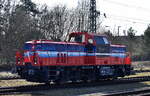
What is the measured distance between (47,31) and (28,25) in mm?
4194

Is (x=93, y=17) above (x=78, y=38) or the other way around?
above

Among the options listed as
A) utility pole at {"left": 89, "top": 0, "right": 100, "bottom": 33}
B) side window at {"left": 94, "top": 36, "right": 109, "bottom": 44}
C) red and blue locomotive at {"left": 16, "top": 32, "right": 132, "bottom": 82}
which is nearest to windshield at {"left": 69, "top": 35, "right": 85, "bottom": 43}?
red and blue locomotive at {"left": 16, "top": 32, "right": 132, "bottom": 82}

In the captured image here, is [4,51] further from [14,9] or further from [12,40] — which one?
[14,9]

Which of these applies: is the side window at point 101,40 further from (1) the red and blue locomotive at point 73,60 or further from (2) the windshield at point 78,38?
(2) the windshield at point 78,38

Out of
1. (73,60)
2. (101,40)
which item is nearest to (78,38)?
(101,40)

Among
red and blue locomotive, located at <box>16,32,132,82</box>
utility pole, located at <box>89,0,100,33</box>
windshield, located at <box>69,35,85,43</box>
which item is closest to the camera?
red and blue locomotive, located at <box>16,32,132,82</box>

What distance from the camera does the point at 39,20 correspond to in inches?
2318

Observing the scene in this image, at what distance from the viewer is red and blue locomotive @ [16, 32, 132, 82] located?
19094mm

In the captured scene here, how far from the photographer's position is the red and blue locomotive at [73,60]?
19094 mm

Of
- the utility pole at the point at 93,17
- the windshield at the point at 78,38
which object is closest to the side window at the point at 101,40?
the windshield at the point at 78,38

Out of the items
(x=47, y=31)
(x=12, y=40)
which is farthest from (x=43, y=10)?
(x=12, y=40)

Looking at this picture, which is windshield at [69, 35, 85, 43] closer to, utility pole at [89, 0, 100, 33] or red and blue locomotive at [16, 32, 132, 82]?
red and blue locomotive at [16, 32, 132, 82]

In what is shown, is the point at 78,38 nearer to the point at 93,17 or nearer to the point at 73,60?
the point at 73,60

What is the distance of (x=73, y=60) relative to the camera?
2092 cm
